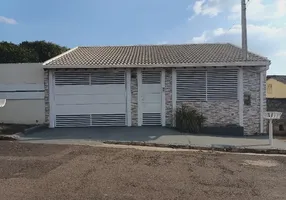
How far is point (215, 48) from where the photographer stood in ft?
76.6

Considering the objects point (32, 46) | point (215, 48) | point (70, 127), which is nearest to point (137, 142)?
point (70, 127)

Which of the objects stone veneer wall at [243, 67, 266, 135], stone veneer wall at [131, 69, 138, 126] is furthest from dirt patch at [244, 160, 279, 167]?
stone veneer wall at [131, 69, 138, 126]

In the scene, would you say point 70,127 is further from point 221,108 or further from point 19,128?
point 221,108

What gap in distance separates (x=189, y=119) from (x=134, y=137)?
13.1ft

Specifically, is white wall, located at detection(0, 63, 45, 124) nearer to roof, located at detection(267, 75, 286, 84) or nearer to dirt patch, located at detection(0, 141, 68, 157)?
dirt patch, located at detection(0, 141, 68, 157)

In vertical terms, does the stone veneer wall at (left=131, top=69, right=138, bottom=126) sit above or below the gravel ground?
above

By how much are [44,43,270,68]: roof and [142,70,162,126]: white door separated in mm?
637

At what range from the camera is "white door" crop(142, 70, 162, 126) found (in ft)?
63.0

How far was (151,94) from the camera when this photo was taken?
63.0ft

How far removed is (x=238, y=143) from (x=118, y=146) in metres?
4.67

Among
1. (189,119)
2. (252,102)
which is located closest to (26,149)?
(189,119)

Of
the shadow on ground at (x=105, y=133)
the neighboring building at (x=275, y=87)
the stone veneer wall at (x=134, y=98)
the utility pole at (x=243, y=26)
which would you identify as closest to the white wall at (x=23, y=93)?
the shadow on ground at (x=105, y=133)

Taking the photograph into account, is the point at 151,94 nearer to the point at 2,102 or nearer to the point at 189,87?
the point at 189,87

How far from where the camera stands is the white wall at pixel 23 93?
1919 centimetres
